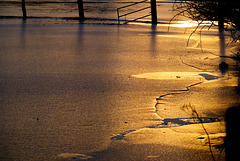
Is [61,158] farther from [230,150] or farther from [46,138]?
[230,150]

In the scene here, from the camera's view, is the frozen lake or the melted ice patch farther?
the melted ice patch

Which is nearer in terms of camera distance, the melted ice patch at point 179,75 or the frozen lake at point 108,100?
the frozen lake at point 108,100

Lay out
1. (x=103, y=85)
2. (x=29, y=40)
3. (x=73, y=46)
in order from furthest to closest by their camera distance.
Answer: (x=29, y=40), (x=73, y=46), (x=103, y=85)

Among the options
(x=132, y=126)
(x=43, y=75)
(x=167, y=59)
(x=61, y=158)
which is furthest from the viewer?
(x=167, y=59)

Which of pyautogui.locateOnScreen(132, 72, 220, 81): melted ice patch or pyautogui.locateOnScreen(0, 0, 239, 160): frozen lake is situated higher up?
pyautogui.locateOnScreen(0, 0, 239, 160): frozen lake

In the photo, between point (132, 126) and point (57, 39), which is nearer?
point (132, 126)

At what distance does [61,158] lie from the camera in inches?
165

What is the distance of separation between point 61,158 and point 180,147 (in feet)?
4.58

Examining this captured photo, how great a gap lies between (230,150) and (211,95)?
255 centimetres

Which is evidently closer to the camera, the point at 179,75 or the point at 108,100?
the point at 108,100

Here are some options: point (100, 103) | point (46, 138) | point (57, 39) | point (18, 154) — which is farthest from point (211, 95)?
point (57, 39)

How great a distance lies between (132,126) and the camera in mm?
5215

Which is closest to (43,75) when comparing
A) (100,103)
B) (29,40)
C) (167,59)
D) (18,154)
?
(100,103)

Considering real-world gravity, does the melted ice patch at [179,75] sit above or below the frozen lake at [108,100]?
below
